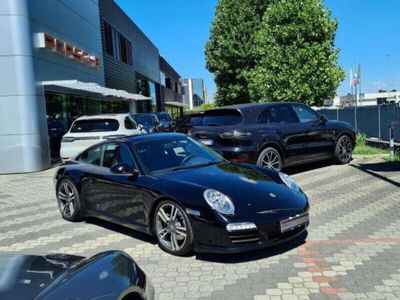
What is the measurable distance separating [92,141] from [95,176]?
22.3 ft

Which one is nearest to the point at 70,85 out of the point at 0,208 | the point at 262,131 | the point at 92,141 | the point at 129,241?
the point at 92,141

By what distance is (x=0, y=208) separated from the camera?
8977mm

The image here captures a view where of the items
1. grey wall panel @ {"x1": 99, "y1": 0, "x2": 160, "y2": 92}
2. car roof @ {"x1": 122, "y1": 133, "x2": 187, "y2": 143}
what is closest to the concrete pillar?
car roof @ {"x1": 122, "y1": 133, "x2": 187, "y2": 143}

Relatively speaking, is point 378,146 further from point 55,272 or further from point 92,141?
point 55,272

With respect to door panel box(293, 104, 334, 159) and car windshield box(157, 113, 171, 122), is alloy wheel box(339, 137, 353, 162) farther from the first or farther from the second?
car windshield box(157, 113, 171, 122)

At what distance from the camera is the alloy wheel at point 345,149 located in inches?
441

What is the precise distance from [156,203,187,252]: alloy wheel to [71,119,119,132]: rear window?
847 cm

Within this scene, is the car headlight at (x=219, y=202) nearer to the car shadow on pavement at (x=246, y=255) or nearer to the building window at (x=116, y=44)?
the car shadow on pavement at (x=246, y=255)

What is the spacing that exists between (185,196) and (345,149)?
24.0ft

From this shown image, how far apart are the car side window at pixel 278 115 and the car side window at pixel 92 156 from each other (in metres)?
3.97

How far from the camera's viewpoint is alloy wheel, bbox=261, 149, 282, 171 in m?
9.47

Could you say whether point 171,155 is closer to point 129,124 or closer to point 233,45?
point 129,124

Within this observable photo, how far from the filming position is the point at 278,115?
10141 millimetres

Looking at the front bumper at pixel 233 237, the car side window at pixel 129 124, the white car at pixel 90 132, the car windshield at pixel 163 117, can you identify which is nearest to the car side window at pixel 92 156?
the front bumper at pixel 233 237
